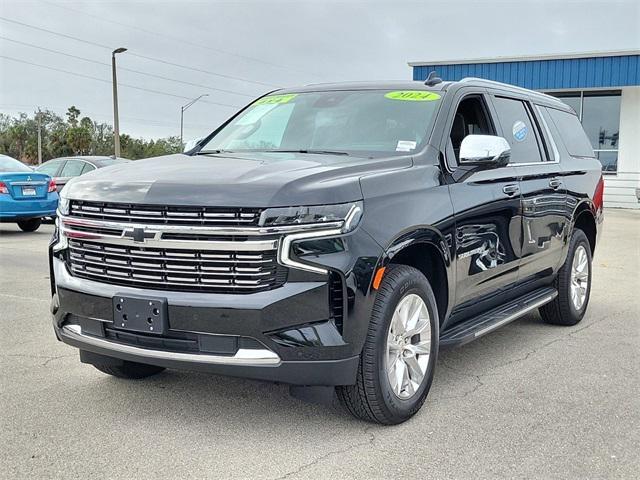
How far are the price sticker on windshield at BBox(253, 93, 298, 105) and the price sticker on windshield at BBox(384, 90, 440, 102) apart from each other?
80cm

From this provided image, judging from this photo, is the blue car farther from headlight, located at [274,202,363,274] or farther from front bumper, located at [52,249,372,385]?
headlight, located at [274,202,363,274]

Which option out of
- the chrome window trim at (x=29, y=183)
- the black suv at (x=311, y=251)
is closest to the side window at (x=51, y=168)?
the chrome window trim at (x=29, y=183)

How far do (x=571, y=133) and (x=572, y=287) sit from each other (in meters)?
1.48

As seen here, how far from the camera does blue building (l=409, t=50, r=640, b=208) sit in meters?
22.5

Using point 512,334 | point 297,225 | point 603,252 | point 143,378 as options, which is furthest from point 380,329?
point 603,252

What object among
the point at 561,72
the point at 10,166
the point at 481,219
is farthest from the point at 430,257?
the point at 561,72

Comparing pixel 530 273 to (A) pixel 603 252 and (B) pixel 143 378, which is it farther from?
(A) pixel 603 252

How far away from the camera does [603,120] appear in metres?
23.5

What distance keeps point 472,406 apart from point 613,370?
1.40 metres

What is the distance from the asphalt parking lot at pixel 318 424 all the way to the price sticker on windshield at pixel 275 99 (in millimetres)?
2145

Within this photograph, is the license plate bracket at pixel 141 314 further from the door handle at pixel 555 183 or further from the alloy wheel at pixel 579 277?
the alloy wheel at pixel 579 277

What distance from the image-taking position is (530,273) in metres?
5.43

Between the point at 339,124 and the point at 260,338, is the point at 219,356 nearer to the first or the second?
the point at 260,338

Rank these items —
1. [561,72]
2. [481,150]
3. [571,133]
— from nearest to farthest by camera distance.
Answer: [481,150], [571,133], [561,72]
